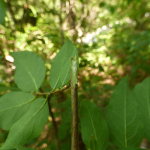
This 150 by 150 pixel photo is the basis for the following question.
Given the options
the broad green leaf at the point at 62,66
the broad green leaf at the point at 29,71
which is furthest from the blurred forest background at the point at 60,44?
the broad green leaf at the point at 62,66

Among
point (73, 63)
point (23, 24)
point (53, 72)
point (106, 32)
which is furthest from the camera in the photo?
point (106, 32)

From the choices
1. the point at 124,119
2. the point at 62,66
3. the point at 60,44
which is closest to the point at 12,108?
the point at 62,66

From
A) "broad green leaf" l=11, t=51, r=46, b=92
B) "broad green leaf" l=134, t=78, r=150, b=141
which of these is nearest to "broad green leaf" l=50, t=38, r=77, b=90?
"broad green leaf" l=11, t=51, r=46, b=92

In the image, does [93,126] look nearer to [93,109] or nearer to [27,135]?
[93,109]

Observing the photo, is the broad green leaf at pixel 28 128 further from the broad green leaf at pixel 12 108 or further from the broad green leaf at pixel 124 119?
the broad green leaf at pixel 124 119

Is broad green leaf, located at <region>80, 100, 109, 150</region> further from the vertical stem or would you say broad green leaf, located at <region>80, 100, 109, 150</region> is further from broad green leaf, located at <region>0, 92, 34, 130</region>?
broad green leaf, located at <region>0, 92, 34, 130</region>

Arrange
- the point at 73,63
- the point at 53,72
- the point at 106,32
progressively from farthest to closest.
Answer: the point at 106,32 < the point at 53,72 < the point at 73,63

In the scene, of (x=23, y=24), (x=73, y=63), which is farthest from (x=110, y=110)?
(x=23, y=24)
